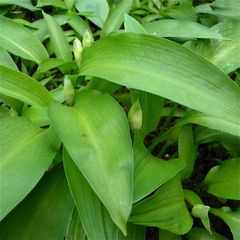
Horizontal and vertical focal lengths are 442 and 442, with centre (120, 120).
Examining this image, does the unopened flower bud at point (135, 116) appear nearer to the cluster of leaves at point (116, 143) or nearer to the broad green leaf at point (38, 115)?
the cluster of leaves at point (116, 143)

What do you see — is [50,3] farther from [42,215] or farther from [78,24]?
[42,215]

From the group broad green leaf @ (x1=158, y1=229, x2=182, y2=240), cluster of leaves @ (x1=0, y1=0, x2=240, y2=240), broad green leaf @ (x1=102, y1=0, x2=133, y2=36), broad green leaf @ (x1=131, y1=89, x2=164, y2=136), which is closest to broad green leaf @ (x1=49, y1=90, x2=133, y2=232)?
cluster of leaves @ (x1=0, y1=0, x2=240, y2=240)

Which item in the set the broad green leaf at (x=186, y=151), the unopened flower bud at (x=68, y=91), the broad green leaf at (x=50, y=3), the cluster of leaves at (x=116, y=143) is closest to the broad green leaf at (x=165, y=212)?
the cluster of leaves at (x=116, y=143)

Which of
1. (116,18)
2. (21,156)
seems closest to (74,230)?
(21,156)

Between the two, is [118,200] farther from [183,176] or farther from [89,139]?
[183,176]

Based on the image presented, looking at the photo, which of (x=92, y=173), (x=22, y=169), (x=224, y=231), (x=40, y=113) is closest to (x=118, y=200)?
(x=92, y=173)

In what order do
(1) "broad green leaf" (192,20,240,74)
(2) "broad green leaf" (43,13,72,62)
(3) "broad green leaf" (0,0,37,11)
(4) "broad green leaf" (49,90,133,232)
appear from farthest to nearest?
(3) "broad green leaf" (0,0,37,11) → (2) "broad green leaf" (43,13,72,62) → (1) "broad green leaf" (192,20,240,74) → (4) "broad green leaf" (49,90,133,232)

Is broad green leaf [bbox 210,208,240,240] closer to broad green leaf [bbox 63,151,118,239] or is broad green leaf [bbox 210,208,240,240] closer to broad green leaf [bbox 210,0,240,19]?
broad green leaf [bbox 63,151,118,239]
